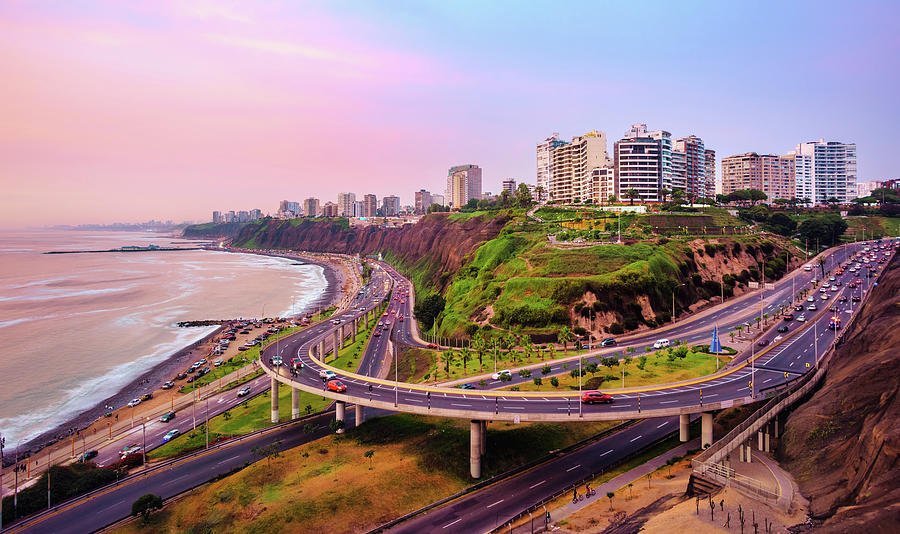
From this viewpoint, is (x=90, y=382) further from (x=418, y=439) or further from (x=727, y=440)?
(x=727, y=440)

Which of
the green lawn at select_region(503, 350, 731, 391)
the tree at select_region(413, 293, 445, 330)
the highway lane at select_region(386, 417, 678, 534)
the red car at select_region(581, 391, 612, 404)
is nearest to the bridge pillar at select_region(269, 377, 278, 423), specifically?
the green lawn at select_region(503, 350, 731, 391)

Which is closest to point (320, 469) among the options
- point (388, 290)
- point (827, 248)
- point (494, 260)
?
point (494, 260)

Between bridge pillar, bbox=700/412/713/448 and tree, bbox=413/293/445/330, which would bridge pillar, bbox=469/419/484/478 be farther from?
tree, bbox=413/293/445/330

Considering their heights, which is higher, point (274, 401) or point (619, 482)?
point (274, 401)

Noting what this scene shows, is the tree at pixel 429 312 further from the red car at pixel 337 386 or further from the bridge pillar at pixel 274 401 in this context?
the red car at pixel 337 386

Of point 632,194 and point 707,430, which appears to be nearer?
point 707,430

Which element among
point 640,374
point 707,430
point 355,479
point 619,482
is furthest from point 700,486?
point 355,479

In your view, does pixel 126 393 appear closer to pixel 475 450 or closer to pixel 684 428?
pixel 475 450
